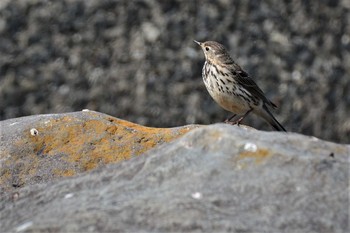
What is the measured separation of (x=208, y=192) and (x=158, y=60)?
680 cm

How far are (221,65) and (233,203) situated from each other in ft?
15.5

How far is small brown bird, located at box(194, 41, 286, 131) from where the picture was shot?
834cm

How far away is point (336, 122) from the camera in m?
11.0

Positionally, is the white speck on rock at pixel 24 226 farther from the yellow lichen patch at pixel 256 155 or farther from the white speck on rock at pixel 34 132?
the white speck on rock at pixel 34 132

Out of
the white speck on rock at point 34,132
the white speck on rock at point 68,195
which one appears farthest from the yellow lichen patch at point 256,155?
the white speck on rock at point 34,132

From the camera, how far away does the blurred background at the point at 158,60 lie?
10.6m

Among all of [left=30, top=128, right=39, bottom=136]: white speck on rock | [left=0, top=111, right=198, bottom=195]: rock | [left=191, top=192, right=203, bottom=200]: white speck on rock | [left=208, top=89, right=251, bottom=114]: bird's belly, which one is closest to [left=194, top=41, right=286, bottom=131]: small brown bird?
[left=208, top=89, right=251, bottom=114]: bird's belly

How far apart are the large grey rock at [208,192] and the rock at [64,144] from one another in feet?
2.78

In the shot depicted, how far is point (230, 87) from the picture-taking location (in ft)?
27.7

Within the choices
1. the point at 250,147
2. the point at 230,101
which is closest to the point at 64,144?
the point at 250,147

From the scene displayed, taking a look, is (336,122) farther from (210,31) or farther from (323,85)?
(210,31)

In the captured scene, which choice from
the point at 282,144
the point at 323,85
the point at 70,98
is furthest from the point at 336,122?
the point at 282,144

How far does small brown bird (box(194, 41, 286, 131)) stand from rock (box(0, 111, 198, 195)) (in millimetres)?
2409

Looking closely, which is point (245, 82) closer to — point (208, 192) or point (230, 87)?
point (230, 87)
